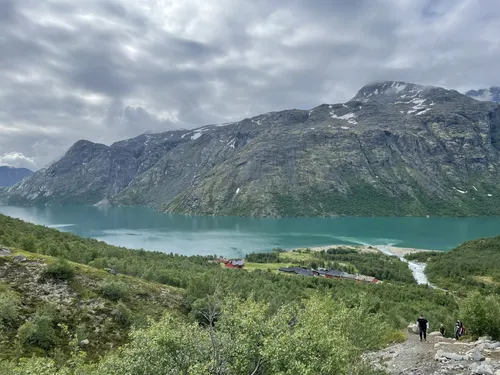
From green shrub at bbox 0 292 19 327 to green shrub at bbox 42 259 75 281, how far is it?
7.02 m

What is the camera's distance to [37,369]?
1516 cm

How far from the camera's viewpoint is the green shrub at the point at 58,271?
3791cm

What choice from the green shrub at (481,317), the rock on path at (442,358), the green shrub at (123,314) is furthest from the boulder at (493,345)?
the green shrub at (123,314)

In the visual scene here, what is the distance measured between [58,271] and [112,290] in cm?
607

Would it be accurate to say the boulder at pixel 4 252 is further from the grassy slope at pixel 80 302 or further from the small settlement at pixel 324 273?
the small settlement at pixel 324 273

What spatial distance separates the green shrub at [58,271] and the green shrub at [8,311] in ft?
23.0

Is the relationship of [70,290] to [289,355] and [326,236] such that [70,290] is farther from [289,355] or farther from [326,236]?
[326,236]

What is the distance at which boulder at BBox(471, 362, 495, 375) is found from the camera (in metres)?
21.7

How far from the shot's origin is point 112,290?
3869 centimetres

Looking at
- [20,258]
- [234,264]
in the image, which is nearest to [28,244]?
[20,258]

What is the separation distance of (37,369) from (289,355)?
1098 centimetres

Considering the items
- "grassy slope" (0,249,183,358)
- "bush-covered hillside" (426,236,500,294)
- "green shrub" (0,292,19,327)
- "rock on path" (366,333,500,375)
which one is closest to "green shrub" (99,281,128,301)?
"grassy slope" (0,249,183,358)

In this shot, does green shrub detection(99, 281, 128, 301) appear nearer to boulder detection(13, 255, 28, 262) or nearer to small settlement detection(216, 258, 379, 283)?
boulder detection(13, 255, 28, 262)

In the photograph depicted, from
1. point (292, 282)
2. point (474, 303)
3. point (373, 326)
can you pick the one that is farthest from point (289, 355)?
point (292, 282)
